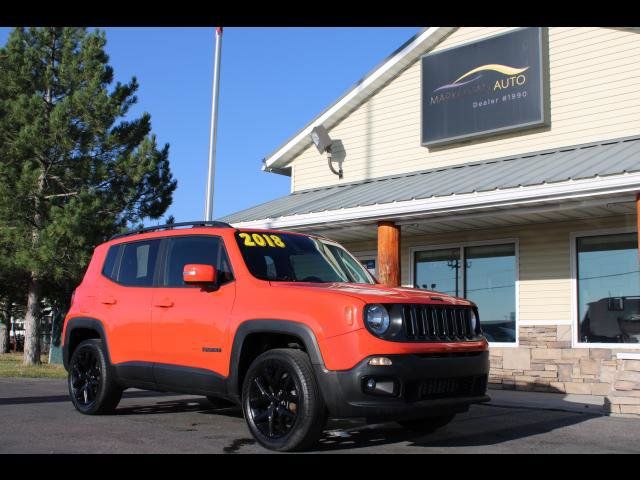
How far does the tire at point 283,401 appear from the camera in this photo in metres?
5.66

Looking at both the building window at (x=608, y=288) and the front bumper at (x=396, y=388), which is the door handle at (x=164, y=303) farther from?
the building window at (x=608, y=288)

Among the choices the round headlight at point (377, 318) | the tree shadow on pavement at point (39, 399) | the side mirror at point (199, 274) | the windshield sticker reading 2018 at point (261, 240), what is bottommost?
the tree shadow on pavement at point (39, 399)

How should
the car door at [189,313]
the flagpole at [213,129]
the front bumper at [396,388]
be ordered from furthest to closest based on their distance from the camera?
1. the flagpole at [213,129]
2. the car door at [189,313]
3. the front bumper at [396,388]

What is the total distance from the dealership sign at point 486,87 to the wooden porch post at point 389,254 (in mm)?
2862

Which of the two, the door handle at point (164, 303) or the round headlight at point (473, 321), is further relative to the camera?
the door handle at point (164, 303)

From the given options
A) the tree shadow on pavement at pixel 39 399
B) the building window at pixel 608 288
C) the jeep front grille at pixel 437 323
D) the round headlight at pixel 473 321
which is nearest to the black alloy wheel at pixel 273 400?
the jeep front grille at pixel 437 323

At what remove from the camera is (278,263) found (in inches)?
272

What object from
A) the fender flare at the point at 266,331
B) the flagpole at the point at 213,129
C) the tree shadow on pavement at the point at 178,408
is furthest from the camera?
the flagpole at the point at 213,129

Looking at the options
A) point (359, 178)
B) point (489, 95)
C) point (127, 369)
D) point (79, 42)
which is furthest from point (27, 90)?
point (127, 369)

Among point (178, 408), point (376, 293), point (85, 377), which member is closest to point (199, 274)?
point (376, 293)

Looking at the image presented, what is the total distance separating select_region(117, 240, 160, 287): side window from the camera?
7.56m

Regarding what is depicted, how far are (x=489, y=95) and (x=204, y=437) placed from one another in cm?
933

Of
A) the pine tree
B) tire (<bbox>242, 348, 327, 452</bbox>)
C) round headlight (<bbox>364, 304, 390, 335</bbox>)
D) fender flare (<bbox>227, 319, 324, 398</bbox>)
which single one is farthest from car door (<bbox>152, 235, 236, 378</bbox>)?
the pine tree
